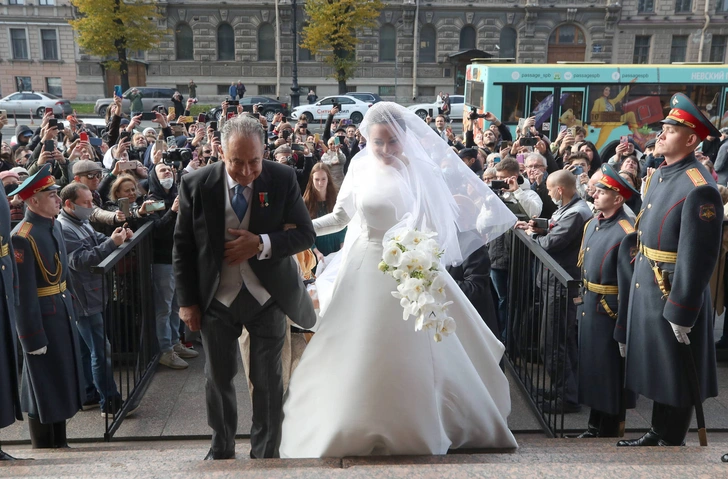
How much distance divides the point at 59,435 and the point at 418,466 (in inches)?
99.6

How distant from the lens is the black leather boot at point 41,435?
166 inches

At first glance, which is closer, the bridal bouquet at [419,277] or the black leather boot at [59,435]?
the bridal bouquet at [419,277]

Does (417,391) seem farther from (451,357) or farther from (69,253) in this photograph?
(69,253)

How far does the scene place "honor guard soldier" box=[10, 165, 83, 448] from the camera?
13.2 ft

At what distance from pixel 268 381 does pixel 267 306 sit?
16.0 inches

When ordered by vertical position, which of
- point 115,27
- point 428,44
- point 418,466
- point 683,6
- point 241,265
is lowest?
point 418,466

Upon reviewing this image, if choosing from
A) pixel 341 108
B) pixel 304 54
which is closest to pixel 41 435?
pixel 341 108

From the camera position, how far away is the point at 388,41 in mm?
41500

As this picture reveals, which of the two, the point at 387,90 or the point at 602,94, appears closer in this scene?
the point at 602,94


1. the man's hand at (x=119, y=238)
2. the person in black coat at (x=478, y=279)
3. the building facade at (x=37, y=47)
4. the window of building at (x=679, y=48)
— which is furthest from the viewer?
the window of building at (x=679, y=48)


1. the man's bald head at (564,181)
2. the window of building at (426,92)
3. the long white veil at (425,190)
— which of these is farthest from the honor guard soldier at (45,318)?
the window of building at (426,92)

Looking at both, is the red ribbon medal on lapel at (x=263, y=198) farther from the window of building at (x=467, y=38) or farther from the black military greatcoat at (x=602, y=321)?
the window of building at (x=467, y=38)

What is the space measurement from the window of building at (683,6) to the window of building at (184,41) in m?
28.7

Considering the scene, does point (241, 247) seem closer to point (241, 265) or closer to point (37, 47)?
point (241, 265)
